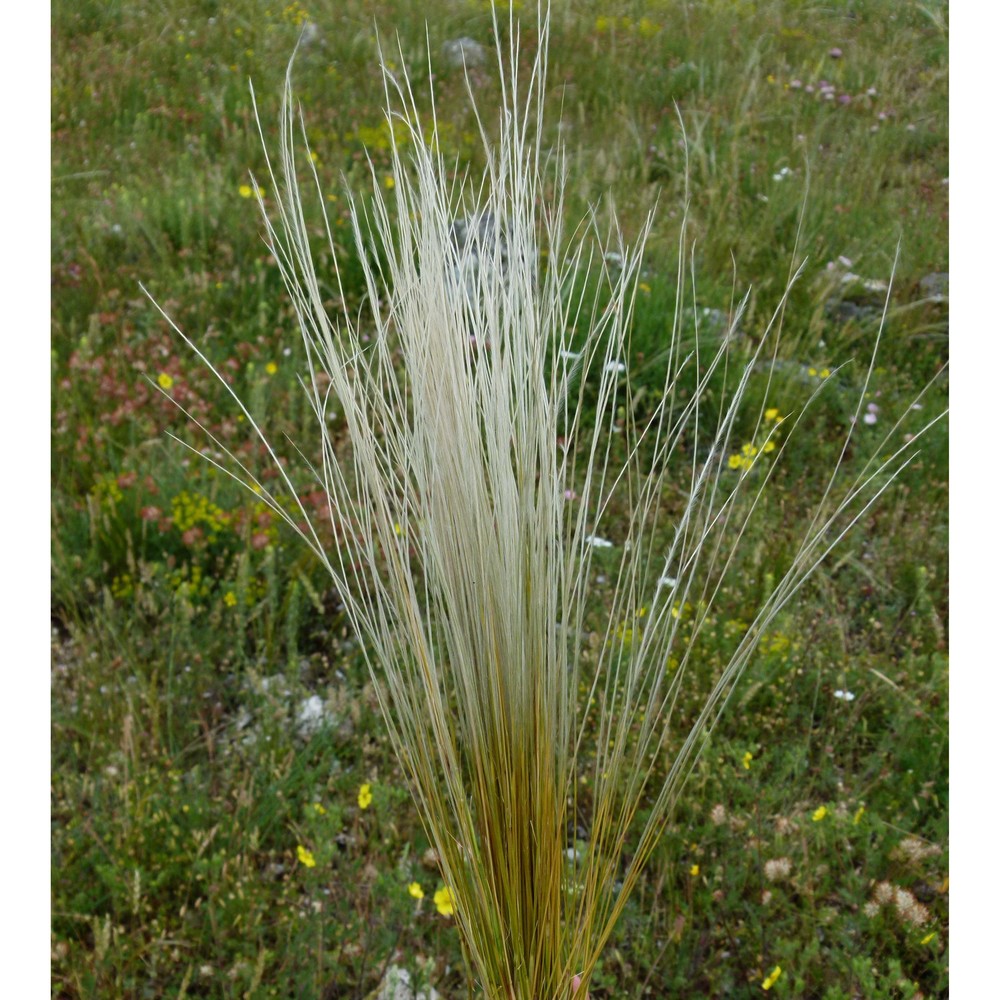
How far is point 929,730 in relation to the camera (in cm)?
165

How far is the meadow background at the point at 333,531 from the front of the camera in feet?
4.77

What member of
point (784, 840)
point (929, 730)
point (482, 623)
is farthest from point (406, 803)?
point (929, 730)

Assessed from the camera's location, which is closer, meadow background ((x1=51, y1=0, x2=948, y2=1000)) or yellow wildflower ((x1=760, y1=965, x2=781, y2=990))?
yellow wildflower ((x1=760, y1=965, x2=781, y2=990))

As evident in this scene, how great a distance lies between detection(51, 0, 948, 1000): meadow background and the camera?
4.77 ft

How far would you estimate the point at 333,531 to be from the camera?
1.09 metres

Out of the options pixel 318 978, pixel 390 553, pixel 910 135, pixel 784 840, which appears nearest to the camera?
pixel 390 553

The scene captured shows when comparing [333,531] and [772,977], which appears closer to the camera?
[333,531]

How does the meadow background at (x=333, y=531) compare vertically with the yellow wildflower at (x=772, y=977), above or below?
above

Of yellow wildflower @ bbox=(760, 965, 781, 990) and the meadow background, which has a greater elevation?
the meadow background

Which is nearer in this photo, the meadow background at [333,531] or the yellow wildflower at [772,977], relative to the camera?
the yellow wildflower at [772,977]

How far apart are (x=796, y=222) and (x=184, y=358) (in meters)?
1.40

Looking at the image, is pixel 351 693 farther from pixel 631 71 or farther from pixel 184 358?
pixel 631 71

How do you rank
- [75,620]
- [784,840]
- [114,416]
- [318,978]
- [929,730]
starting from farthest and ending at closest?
[114,416]
[75,620]
[929,730]
[784,840]
[318,978]

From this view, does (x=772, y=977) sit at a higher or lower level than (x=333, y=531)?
lower
